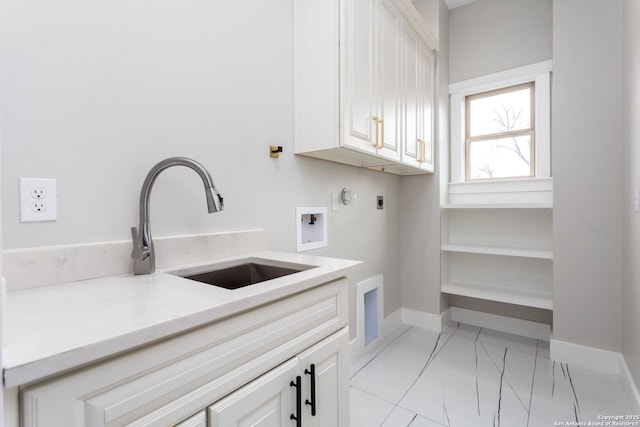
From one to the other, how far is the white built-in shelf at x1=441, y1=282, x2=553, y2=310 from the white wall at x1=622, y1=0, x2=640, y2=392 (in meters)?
0.48

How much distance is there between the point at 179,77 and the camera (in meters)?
1.19

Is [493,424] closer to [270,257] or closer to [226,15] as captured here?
[270,257]

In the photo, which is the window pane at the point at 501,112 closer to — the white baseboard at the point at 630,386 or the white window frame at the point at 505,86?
the white window frame at the point at 505,86

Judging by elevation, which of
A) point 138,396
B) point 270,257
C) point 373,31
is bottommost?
point 138,396

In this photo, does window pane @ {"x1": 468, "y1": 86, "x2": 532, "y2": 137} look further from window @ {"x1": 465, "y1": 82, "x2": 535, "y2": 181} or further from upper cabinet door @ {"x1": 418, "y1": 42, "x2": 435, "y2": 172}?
upper cabinet door @ {"x1": 418, "y1": 42, "x2": 435, "y2": 172}

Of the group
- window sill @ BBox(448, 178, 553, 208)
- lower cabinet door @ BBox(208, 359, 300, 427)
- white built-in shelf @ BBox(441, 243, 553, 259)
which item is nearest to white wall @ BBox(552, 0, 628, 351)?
white built-in shelf @ BBox(441, 243, 553, 259)

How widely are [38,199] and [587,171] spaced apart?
283 centimetres


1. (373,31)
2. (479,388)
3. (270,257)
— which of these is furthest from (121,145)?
(479,388)

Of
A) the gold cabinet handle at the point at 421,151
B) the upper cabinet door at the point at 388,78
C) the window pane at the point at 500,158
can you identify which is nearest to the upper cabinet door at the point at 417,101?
the gold cabinet handle at the point at 421,151

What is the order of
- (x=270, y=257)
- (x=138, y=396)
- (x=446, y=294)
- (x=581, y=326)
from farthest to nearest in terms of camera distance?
(x=446, y=294) < (x=581, y=326) < (x=270, y=257) < (x=138, y=396)

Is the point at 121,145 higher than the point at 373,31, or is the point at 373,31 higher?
the point at 373,31

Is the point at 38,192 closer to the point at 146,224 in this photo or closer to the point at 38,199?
Result: the point at 38,199

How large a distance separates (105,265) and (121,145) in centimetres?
40

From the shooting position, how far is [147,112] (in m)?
1.10
